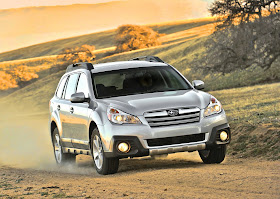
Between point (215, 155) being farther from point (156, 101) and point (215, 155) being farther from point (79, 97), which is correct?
point (79, 97)

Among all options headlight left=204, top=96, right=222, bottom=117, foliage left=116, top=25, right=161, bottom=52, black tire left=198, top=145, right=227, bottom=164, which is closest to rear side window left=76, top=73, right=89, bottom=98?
headlight left=204, top=96, right=222, bottom=117

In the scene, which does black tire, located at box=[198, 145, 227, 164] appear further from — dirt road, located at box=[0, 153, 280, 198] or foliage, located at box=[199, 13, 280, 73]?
foliage, located at box=[199, 13, 280, 73]

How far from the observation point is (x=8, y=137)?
2184 centimetres

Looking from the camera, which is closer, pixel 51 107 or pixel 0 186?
pixel 0 186

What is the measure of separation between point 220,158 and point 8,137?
1222 centimetres

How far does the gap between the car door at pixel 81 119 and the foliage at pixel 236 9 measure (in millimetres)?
31598

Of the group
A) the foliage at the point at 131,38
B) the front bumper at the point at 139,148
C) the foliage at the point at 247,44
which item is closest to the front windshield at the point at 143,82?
the front bumper at the point at 139,148

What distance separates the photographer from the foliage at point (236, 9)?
42.4 m

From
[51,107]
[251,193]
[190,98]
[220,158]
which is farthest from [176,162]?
[251,193]

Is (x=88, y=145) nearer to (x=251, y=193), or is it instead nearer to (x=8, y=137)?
(x=251, y=193)

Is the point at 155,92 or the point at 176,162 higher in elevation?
the point at 155,92

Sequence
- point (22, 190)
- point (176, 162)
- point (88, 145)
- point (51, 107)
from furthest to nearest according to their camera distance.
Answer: point (51, 107), point (176, 162), point (88, 145), point (22, 190)

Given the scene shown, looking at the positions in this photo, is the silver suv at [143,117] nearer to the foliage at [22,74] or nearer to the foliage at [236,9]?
the foliage at [236,9]

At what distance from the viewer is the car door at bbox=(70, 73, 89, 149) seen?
11134mm
